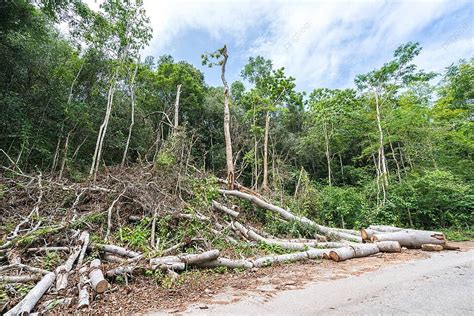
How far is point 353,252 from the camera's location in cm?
522

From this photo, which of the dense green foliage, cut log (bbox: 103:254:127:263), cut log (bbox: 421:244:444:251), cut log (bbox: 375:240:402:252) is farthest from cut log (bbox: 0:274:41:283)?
cut log (bbox: 421:244:444:251)

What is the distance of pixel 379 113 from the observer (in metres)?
11.4

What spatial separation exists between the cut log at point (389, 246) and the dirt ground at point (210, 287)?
1076 mm

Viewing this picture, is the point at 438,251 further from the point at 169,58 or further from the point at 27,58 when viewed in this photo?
the point at 169,58

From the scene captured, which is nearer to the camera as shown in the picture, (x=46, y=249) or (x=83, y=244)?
(x=46, y=249)

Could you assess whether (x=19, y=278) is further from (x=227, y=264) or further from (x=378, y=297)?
(x=378, y=297)

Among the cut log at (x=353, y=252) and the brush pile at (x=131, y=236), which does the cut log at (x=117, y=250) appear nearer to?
the brush pile at (x=131, y=236)

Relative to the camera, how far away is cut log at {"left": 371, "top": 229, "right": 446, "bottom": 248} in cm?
606

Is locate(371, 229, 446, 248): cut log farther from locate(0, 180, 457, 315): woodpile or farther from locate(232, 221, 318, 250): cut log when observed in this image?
locate(232, 221, 318, 250): cut log

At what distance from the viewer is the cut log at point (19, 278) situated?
3.03 meters

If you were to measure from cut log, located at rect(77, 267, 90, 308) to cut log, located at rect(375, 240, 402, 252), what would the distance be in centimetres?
600

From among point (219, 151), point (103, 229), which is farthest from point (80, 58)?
point (103, 229)

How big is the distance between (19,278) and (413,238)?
8.09 m

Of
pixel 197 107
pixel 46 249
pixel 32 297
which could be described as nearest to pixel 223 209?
pixel 46 249
